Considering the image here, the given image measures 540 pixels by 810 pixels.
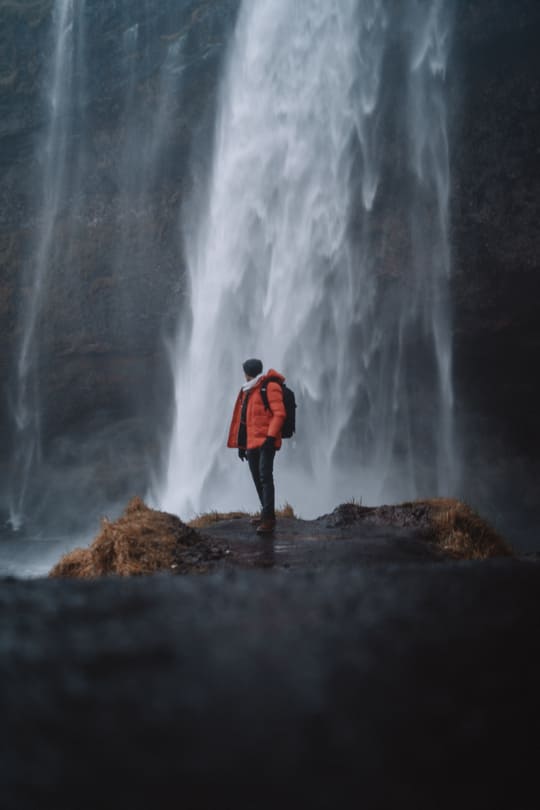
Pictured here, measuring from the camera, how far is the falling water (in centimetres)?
2222

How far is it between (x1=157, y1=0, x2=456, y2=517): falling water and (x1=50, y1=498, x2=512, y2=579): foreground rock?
13929mm

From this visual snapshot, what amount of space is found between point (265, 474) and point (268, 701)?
20.7ft

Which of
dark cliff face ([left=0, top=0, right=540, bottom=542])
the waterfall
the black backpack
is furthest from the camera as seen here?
the waterfall

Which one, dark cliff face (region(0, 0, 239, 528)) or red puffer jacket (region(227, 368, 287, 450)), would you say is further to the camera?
dark cliff face (region(0, 0, 239, 528))

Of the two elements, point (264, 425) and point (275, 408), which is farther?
point (264, 425)

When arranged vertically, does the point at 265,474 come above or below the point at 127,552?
above

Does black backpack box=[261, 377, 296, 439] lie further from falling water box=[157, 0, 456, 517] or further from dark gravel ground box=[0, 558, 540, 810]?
falling water box=[157, 0, 456, 517]

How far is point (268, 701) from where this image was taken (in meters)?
1.20

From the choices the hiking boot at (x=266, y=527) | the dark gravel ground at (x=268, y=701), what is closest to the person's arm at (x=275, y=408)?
the hiking boot at (x=266, y=527)

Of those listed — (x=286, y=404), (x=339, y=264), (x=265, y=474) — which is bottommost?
(x=265, y=474)

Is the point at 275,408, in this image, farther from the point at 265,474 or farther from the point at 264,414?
the point at 265,474

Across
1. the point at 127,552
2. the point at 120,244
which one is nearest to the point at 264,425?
the point at 127,552

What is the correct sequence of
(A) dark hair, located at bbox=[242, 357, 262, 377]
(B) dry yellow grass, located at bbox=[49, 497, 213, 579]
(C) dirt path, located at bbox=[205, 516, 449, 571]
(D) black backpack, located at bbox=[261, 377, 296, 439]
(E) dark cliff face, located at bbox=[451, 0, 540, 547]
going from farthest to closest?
(E) dark cliff face, located at bbox=[451, 0, 540, 547] < (A) dark hair, located at bbox=[242, 357, 262, 377] < (D) black backpack, located at bbox=[261, 377, 296, 439] < (C) dirt path, located at bbox=[205, 516, 449, 571] < (B) dry yellow grass, located at bbox=[49, 497, 213, 579]

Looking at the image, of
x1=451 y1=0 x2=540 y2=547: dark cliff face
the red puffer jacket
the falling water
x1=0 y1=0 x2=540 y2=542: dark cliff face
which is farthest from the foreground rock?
x1=0 y1=0 x2=540 y2=542: dark cliff face
